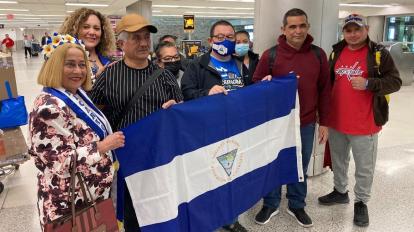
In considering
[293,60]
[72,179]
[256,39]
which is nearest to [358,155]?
[293,60]

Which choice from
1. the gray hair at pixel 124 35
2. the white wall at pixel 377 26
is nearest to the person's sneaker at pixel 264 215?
the gray hair at pixel 124 35

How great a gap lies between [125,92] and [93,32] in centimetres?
85

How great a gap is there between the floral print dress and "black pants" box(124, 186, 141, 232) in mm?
235

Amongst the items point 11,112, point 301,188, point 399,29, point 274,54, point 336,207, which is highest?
point 399,29

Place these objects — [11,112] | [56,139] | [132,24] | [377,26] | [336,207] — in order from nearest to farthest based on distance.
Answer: [56,139] → [132,24] → [336,207] → [11,112] → [377,26]

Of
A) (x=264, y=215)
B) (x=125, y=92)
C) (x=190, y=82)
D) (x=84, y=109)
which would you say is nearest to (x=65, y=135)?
(x=84, y=109)

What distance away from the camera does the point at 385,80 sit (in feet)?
8.45

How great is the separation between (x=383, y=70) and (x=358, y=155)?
2.27 ft

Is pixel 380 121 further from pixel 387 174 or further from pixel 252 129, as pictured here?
pixel 387 174

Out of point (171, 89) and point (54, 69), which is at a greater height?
point (54, 69)

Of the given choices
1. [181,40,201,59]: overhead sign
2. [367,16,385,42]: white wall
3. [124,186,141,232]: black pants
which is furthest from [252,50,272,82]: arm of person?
[367,16,385,42]: white wall

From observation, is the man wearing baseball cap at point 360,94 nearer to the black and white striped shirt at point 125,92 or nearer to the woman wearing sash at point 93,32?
the black and white striped shirt at point 125,92

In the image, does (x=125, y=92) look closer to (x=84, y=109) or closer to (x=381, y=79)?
(x=84, y=109)

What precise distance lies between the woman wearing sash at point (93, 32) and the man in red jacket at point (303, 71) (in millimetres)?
1142
